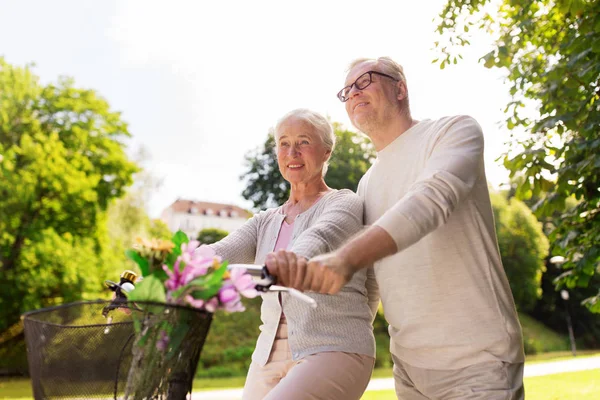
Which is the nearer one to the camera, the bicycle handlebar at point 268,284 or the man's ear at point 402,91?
the bicycle handlebar at point 268,284

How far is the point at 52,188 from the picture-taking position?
22.2 metres

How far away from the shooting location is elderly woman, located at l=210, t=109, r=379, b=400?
7.22 ft

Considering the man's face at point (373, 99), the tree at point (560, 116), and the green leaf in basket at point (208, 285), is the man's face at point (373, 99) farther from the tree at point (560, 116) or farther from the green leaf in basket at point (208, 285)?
the tree at point (560, 116)

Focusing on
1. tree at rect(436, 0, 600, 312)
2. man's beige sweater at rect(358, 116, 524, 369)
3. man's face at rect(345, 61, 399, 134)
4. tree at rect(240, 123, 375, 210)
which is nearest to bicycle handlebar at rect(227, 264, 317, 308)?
man's beige sweater at rect(358, 116, 524, 369)

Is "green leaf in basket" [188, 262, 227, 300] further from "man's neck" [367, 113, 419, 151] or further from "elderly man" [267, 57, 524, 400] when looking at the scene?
"man's neck" [367, 113, 419, 151]

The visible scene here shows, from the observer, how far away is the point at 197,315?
1.64m

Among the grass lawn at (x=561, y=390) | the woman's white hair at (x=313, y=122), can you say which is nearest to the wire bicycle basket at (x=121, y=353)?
the woman's white hair at (x=313, y=122)

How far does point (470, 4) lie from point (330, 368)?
17.1 ft

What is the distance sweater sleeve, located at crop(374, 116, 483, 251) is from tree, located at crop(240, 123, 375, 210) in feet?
85.8

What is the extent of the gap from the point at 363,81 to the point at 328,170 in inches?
1042

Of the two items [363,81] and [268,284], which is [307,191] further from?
[268,284]

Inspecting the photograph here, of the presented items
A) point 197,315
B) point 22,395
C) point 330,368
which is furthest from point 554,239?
point 22,395

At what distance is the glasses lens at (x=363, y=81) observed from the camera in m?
2.70

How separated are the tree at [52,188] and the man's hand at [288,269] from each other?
71.4 feet
